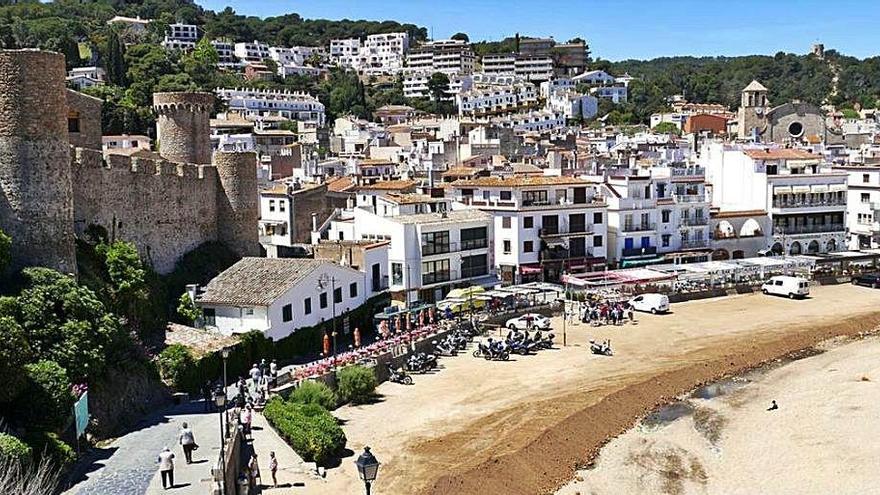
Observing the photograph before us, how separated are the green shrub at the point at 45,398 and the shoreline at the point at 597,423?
8281 millimetres

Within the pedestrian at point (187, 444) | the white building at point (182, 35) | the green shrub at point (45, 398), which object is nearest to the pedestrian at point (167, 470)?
the pedestrian at point (187, 444)

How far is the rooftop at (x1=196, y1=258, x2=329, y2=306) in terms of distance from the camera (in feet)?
104

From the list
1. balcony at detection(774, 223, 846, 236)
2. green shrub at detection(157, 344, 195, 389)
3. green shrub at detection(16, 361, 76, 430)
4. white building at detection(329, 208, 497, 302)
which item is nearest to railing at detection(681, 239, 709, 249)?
balcony at detection(774, 223, 846, 236)

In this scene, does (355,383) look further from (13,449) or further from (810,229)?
(810,229)

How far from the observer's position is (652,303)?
43.1 metres

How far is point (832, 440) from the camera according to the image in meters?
26.3

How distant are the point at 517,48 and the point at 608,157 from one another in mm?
127316

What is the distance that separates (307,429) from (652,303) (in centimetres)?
2332

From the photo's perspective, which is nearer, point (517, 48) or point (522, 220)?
point (522, 220)

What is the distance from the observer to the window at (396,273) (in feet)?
134

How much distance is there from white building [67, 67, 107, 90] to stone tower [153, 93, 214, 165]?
6577cm

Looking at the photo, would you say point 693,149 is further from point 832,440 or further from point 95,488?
point 95,488

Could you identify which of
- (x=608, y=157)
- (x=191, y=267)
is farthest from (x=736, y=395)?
(x=608, y=157)

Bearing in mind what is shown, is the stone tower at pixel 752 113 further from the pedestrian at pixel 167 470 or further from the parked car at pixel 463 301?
the pedestrian at pixel 167 470
